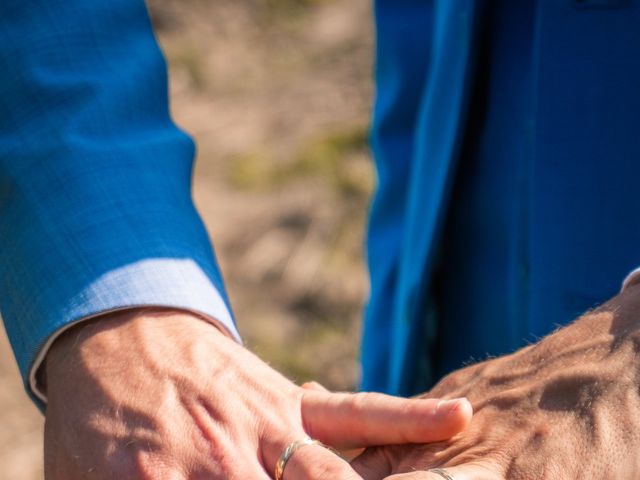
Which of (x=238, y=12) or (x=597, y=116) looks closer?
(x=597, y=116)

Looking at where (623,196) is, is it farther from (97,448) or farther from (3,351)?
(3,351)

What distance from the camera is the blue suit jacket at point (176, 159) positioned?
0.96m

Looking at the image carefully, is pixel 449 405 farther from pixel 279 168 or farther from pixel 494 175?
pixel 279 168

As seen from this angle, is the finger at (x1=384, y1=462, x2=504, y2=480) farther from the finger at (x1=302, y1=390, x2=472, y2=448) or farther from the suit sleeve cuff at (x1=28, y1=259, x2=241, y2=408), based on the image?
the suit sleeve cuff at (x1=28, y1=259, x2=241, y2=408)

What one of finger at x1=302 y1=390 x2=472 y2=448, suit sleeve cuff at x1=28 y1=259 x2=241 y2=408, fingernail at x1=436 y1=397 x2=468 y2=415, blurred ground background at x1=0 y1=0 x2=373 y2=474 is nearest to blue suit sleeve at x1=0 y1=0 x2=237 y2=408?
suit sleeve cuff at x1=28 y1=259 x2=241 y2=408

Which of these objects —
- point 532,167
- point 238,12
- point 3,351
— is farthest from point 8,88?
point 238,12

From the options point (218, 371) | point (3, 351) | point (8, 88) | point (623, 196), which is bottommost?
point (3, 351)

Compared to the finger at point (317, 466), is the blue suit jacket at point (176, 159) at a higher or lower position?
higher

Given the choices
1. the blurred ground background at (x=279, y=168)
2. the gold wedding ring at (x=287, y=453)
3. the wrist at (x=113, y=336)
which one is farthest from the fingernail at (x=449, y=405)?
the blurred ground background at (x=279, y=168)

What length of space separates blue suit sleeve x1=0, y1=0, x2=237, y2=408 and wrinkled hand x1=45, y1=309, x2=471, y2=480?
41 millimetres

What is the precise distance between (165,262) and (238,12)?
261cm

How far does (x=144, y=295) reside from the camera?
932mm

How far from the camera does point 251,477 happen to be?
83 centimetres

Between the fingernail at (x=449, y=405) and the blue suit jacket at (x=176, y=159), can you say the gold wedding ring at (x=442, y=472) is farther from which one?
the blue suit jacket at (x=176, y=159)
